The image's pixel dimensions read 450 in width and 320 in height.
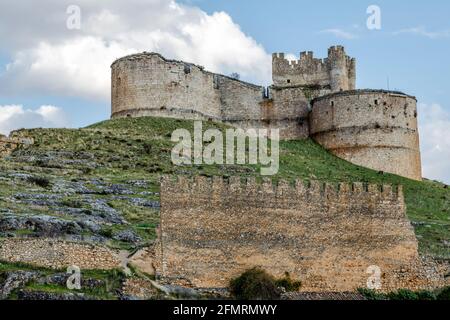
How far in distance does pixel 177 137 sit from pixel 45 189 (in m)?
15.0

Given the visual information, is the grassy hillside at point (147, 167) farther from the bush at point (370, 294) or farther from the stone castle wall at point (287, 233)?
the bush at point (370, 294)

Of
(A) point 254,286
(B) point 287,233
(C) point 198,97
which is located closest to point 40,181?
(B) point 287,233

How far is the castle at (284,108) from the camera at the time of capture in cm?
5894

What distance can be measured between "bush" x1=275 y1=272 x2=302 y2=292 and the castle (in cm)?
2406

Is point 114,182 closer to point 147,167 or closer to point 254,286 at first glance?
point 147,167

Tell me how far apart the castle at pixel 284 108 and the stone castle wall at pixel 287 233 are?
2099 centimetres

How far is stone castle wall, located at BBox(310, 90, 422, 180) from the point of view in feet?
193

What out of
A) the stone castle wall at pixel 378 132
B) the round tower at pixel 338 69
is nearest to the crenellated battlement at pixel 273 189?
the stone castle wall at pixel 378 132

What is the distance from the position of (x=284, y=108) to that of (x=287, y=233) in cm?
2733

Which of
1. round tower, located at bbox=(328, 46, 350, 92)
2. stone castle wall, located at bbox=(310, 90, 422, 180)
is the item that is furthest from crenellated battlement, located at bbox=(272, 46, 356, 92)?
stone castle wall, located at bbox=(310, 90, 422, 180)

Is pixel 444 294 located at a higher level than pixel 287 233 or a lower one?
lower

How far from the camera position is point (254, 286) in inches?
1328

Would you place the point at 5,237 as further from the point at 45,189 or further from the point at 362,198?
the point at 362,198

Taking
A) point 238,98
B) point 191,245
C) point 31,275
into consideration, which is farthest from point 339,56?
point 31,275
